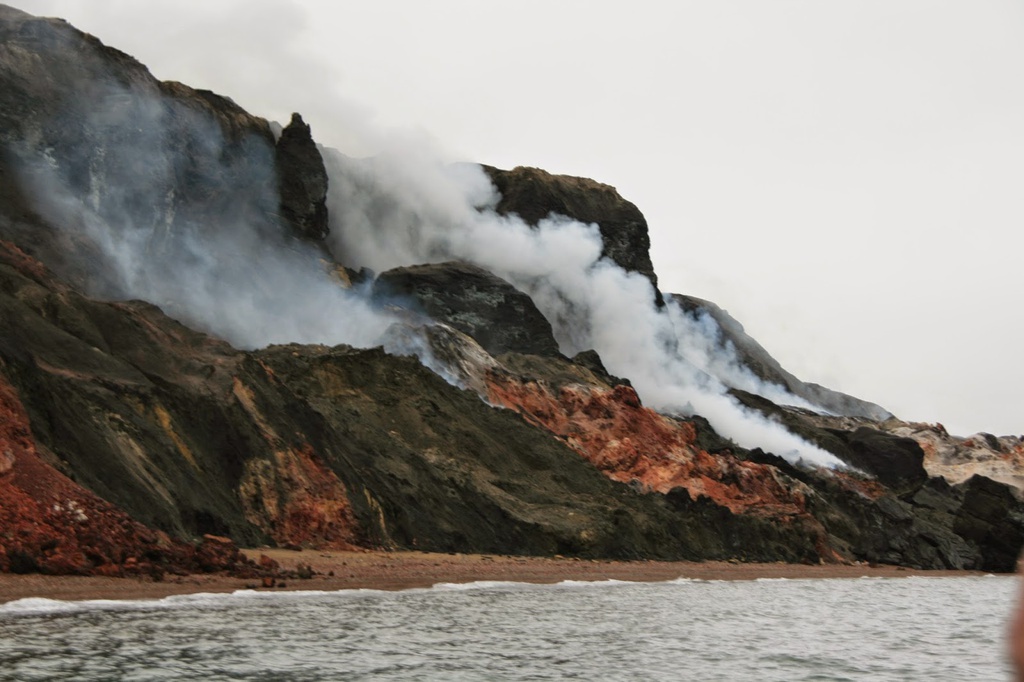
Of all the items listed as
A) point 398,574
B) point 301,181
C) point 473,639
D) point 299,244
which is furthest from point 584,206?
point 473,639

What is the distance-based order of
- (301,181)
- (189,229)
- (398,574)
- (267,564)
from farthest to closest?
(301,181)
(189,229)
(398,574)
(267,564)

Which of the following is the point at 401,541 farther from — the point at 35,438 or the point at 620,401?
the point at 620,401

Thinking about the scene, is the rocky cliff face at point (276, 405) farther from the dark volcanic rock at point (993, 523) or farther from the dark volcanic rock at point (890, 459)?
the dark volcanic rock at point (890, 459)

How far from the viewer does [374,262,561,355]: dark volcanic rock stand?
139m

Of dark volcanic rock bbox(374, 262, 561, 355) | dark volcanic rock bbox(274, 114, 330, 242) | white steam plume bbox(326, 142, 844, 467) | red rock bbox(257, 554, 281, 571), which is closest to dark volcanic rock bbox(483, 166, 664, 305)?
white steam plume bbox(326, 142, 844, 467)

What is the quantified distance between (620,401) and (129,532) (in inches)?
3088

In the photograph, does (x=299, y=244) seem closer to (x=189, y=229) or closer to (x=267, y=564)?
(x=189, y=229)

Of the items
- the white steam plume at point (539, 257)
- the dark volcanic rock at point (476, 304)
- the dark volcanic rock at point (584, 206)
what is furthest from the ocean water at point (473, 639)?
the dark volcanic rock at point (584, 206)

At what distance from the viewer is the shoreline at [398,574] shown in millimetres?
28922

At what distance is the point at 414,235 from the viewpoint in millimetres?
162875

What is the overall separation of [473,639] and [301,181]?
4281 inches

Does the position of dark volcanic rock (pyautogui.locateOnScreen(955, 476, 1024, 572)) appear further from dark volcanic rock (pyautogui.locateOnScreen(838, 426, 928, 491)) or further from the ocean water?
the ocean water

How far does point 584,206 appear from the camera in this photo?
593 feet

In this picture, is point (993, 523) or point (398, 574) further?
point (993, 523)
